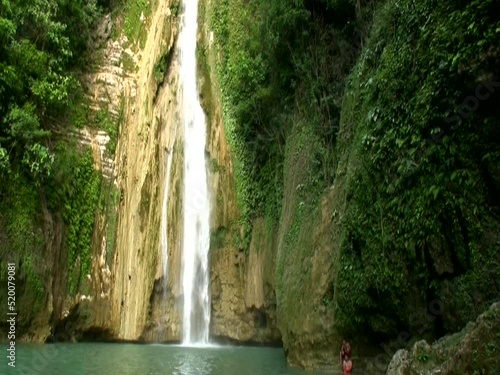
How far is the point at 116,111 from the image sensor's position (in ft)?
67.8

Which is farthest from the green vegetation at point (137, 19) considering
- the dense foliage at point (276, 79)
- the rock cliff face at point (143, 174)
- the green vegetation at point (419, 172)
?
the green vegetation at point (419, 172)

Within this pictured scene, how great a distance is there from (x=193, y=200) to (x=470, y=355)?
599 inches

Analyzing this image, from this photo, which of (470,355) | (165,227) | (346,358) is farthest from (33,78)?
(470,355)

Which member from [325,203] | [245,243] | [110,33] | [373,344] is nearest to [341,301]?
[373,344]

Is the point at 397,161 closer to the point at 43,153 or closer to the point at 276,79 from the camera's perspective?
the point at 276,79

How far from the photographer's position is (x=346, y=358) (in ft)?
29.1

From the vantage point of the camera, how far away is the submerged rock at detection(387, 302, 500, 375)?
459 cm

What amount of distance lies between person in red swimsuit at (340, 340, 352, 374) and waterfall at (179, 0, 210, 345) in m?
9.31

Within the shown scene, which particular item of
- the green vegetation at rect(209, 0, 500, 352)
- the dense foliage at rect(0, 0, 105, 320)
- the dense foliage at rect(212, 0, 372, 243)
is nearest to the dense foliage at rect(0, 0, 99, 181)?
the dense foliage at rect(0, 0, 105, 320)

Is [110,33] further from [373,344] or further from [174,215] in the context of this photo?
[373,344]

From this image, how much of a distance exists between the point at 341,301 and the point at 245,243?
8570 mm

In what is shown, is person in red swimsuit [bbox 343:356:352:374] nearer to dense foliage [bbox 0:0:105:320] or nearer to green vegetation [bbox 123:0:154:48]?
dense foliage [bbox 0:0:105:320]

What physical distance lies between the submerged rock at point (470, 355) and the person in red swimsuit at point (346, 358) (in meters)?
3.37

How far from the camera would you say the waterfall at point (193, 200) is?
17.8 meters
